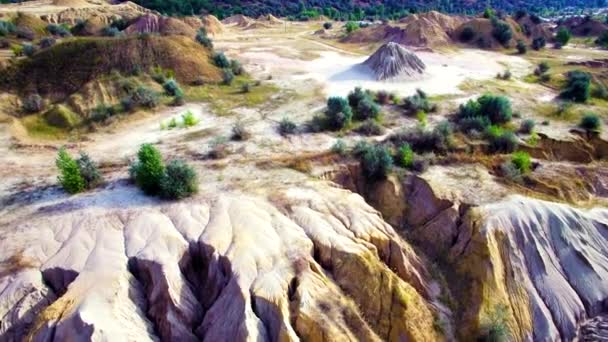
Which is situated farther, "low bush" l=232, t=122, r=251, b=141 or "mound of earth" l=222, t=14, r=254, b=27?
"mound of earth" l=222, t=14, r=254, b=27

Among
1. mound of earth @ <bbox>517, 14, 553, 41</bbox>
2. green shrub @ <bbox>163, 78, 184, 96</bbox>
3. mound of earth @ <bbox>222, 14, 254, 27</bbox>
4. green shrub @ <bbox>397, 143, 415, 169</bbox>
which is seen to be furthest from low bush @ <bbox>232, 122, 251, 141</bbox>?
mound of earth @ <bbox>222, 14, 254, 27</bbox>

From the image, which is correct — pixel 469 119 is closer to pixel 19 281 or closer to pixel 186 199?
pixel 186 199

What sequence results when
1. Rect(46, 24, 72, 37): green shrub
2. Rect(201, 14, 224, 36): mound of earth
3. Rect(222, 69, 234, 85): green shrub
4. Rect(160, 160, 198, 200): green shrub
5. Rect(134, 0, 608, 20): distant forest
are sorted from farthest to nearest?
Rect(134, 0, 608, 20): distant forest
Rect(201, 14, 224, 36): mound of earth
Rect(46, 24, 72, 37): green shrub
Rect(222, 69, 234, 85): green shrub
Rect(160, 160, 198, 200): green shrub

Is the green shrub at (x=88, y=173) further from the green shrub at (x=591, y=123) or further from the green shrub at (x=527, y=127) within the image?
the green shrub at (x=591, y=123)

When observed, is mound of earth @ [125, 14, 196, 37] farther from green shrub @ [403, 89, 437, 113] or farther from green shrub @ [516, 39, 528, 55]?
green shrub @ [516, 39, 528, 55]

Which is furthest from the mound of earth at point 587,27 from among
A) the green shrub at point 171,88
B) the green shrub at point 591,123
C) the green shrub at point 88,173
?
the green shrub at point 88,173

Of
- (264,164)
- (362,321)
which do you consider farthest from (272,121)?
(362,321)
